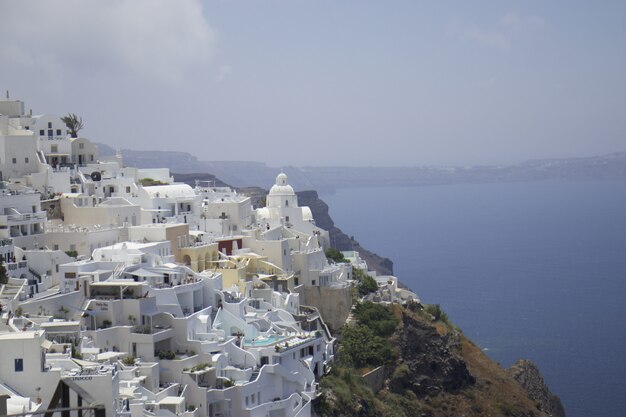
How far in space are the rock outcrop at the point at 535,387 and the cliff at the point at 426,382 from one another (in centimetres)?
64

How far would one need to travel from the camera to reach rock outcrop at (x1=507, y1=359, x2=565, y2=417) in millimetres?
63219

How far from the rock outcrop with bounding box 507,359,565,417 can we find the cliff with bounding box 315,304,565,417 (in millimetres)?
643

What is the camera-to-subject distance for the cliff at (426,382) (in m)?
48.2

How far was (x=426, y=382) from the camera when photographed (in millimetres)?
54125

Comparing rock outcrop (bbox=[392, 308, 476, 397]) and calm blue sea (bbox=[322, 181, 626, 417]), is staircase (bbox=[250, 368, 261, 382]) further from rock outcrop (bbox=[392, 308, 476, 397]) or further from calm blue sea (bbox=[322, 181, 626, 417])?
calm blue sea (bbox=[322, 181, 626, 417])

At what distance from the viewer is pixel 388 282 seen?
205 feet

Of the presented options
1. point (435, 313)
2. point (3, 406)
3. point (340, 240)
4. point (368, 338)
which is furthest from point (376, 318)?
point (340, 240)

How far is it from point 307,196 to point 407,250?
34.8 m

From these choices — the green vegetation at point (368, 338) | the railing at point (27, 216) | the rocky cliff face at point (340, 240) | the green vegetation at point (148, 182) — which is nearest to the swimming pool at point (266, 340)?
the green vegetation at point (368, 338)

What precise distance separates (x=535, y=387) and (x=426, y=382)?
13044mm

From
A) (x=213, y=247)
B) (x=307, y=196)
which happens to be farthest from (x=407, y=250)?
(x=213, y=247)

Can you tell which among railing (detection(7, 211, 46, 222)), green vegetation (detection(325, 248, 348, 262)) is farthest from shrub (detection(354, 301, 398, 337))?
railing (detection(7, 211, 46, 222))

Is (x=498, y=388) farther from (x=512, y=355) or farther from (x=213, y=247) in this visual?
(x=512, y=355)

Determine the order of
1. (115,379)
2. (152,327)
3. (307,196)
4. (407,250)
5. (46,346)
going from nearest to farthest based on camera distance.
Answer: (115,379), (46,346), (152,327), (307,196), (407,250)
